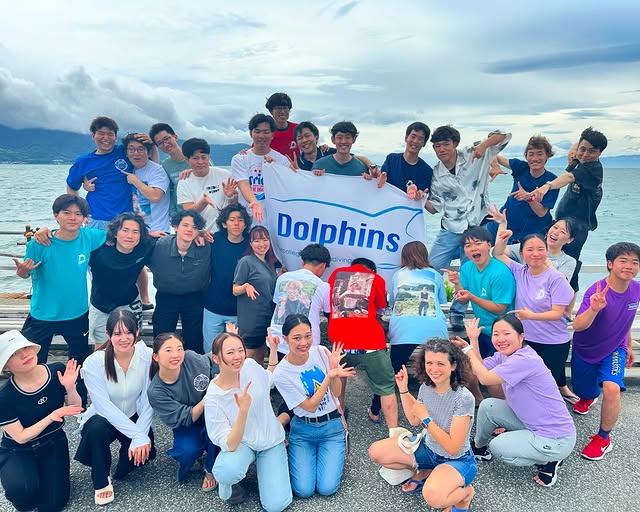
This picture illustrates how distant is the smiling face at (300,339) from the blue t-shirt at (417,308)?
1.02 meters

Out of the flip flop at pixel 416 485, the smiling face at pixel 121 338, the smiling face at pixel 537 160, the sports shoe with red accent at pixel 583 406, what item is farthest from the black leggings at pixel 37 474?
the smiling face at pixel 537 160

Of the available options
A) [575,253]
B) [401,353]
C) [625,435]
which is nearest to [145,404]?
[401,353]

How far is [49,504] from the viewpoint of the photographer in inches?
134

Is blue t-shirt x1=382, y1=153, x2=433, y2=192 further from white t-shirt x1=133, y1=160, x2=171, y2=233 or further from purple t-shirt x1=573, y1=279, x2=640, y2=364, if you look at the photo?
white t-shirt x1=133, y1=160, x2=171, y2=233

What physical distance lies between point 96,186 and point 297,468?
12.9 ft

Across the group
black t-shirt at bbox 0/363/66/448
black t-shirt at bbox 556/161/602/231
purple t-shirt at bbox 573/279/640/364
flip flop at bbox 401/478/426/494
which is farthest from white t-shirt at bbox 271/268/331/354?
black t-shirt at bbox 556/161/602/231

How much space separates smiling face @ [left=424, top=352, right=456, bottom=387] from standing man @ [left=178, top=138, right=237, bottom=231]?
2985 mm

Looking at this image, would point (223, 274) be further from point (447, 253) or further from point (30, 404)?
point (447, 253)

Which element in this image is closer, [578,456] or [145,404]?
[145,404]

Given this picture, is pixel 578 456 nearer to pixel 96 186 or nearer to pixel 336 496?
pixel 336 496

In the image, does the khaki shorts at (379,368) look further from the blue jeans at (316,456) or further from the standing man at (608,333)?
the standing man at (608,333)

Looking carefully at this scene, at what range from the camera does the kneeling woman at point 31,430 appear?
11.0 ft

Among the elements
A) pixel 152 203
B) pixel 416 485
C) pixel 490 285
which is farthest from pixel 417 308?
pixel 152 203

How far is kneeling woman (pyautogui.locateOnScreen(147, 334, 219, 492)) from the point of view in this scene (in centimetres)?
369
